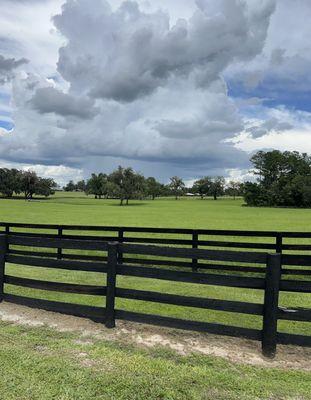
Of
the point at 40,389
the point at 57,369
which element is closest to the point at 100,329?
the point at 57,369

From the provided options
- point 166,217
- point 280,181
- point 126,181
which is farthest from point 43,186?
point 166,217

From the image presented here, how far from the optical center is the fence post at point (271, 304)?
583 centimetres

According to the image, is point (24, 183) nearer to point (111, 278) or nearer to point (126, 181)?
point (126, 181)

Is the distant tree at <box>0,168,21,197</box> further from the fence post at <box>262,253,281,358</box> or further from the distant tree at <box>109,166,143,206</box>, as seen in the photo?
the fence post at <box>262,253,281,358</box>

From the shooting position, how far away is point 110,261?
6812 mm

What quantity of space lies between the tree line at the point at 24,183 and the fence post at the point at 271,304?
140 metres

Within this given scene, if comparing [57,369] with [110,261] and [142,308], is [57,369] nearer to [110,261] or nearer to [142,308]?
[110,261]

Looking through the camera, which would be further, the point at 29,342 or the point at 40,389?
the point at 29,342

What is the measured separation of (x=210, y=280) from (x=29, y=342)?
2737 millimetres

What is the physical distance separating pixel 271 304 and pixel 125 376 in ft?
7.11

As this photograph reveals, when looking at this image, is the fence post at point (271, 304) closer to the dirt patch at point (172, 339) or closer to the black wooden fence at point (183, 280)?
the black wooden fence at point (183, 280)

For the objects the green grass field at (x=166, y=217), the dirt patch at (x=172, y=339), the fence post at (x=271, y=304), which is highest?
the fence post at (x=271, y=304)

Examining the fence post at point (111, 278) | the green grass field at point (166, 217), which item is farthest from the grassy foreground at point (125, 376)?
the green grass field at point (166, 217)

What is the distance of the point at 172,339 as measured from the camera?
6.43m
